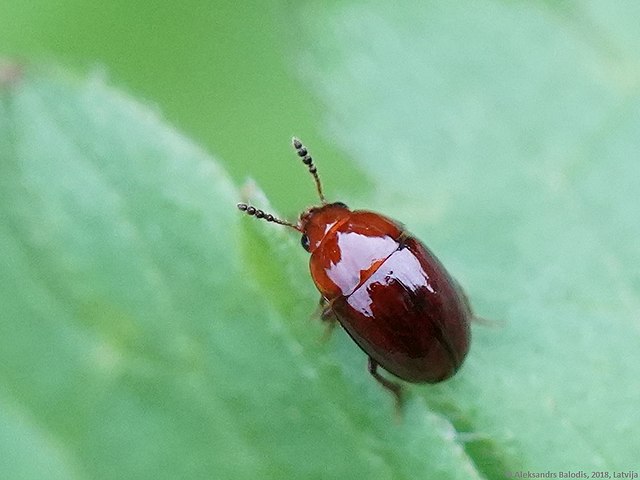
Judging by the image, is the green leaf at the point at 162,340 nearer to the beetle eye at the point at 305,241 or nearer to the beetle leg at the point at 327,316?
the beetle leg at the point at 327,316

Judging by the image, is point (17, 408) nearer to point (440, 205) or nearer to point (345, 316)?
point (345, 316)

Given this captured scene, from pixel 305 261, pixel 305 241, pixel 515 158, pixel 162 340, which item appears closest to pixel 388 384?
pixel 305 261

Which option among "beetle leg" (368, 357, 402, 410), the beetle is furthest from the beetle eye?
"beetle leg" (368, 357, 402, 410)

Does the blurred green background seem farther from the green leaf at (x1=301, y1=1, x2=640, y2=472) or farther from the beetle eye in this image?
the beetle eye

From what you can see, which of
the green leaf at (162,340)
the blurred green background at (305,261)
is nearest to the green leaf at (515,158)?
the blurred green background at (305,261)

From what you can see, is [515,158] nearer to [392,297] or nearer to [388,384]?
[392,297]

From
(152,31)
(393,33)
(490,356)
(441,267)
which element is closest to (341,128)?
(393,33)
